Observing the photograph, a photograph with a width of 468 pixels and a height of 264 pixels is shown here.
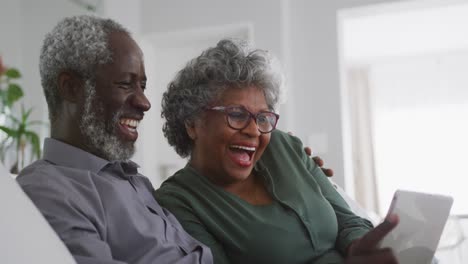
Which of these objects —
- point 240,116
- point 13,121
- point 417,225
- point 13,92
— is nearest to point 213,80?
point 240,116

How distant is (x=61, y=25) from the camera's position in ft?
3.70

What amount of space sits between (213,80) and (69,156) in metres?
0.49

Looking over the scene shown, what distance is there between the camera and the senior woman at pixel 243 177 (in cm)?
126

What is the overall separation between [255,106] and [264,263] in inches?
17.1

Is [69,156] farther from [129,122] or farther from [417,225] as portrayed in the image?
[417,225]

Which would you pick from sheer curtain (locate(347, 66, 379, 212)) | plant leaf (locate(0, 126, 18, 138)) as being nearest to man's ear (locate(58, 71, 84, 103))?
plant leaf (locate(0, 126, 18, 138))

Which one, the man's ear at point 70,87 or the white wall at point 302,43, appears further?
the white wall at point 302,43

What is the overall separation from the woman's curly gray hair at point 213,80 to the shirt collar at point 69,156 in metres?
0.40

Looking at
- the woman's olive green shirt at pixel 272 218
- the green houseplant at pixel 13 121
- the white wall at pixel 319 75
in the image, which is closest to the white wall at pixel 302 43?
the white wall at pixel 319 75

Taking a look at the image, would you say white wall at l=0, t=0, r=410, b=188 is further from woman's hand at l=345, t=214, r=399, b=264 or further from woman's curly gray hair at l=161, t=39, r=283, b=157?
woman's hand at l=345, t=214, r=399, b=264

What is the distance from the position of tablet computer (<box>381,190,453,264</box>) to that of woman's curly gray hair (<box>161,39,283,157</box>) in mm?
577

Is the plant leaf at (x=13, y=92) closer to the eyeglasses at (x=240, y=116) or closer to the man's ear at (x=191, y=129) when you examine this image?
the man's ear at (x=191, y=129)

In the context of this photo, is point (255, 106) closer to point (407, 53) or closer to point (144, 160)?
point (144, 160)

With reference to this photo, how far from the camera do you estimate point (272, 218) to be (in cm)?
129
